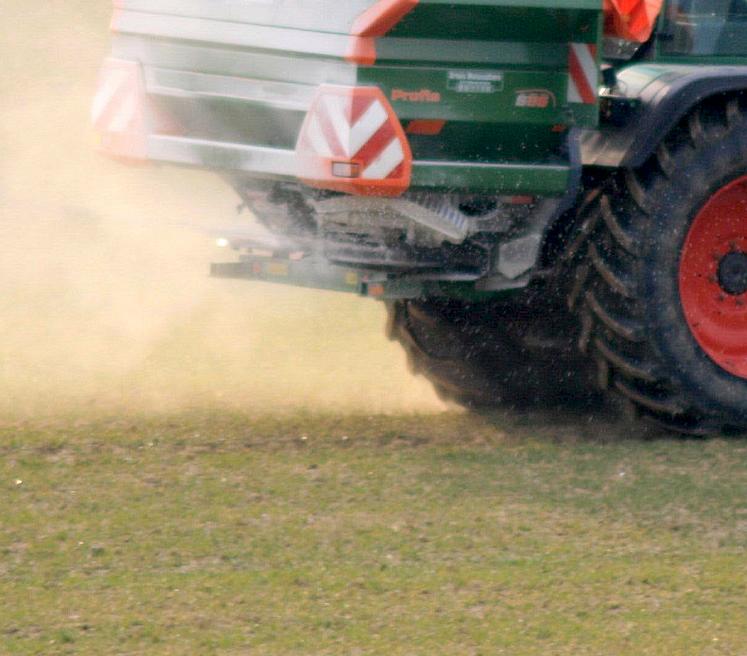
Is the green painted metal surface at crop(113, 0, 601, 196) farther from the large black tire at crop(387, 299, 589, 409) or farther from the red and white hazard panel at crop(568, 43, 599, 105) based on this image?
the large black tire at crop(387, 299, 589, 409)

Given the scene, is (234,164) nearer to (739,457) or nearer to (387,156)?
(387,156)

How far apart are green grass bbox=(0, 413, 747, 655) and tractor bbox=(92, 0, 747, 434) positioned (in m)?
0.53

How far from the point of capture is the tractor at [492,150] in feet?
16.8

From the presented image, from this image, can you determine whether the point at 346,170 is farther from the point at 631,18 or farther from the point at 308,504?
the point at 631,18

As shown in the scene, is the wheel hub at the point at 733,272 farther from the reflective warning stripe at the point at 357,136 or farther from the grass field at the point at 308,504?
the reflective warning stripe at the point at 357,136

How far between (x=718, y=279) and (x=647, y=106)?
2.67ft

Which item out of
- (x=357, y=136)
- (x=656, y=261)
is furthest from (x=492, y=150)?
(x=656, y=261)

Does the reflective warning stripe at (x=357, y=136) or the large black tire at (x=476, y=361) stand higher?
the reflective warning stripe at (x=357, y=136)

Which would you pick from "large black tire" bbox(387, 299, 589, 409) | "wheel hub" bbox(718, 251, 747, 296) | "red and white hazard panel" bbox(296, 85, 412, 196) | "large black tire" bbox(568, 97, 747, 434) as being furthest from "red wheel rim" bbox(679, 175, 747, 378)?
"red and white hazard panel" bbox(296, 85, 412, 196)

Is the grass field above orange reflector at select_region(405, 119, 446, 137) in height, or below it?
below

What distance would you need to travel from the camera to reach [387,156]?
509cm

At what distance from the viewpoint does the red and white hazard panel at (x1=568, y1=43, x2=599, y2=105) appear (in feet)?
17.3

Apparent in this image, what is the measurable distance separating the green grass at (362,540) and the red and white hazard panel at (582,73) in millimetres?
1297

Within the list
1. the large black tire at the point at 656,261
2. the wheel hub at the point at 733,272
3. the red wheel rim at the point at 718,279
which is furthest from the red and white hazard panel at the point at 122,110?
the wheel hub at the point at 733,272
